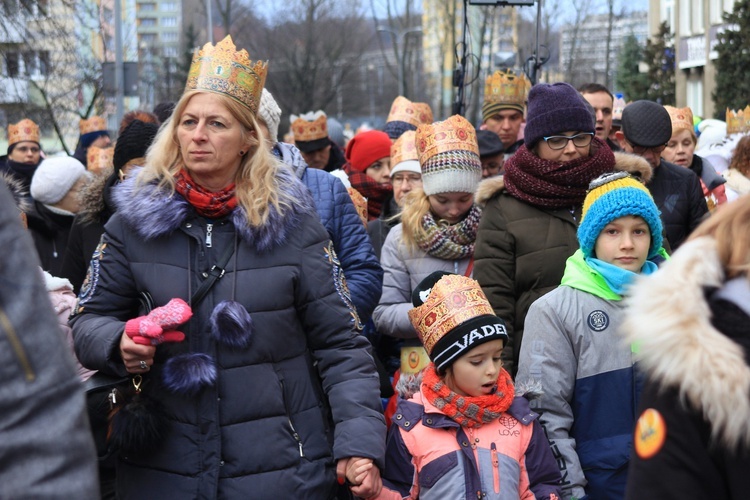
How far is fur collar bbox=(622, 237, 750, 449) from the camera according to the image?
198cm

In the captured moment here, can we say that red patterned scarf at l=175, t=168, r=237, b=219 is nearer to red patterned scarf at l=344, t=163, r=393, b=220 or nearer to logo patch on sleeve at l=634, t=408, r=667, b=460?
logo patch on sleeve at l=634, t=408, r=667, b=460

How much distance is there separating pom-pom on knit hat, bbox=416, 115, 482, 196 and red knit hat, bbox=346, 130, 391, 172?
2.29m

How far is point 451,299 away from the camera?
4.61 meters

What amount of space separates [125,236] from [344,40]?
42169 mm

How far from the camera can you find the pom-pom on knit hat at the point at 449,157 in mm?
5961

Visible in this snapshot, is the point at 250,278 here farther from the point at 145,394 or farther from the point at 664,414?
the point at 664,414

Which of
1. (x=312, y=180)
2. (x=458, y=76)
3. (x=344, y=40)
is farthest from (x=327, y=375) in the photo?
(x=344, y=40)

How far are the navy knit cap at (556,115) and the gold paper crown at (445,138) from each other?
839 mm

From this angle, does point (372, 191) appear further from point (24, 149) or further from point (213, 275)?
point (24, 149)

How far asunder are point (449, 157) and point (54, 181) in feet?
10.7

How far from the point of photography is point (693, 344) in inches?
79.7

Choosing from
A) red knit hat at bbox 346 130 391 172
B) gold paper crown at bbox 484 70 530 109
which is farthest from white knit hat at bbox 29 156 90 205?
gold paper crown at bbox 484 70 530 109

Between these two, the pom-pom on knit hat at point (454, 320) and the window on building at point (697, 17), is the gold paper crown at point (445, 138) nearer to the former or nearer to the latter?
the pom-pom on knit hat at point (454, 320)

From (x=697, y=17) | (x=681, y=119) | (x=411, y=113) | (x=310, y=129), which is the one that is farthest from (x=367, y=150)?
(x=697, y=17)
